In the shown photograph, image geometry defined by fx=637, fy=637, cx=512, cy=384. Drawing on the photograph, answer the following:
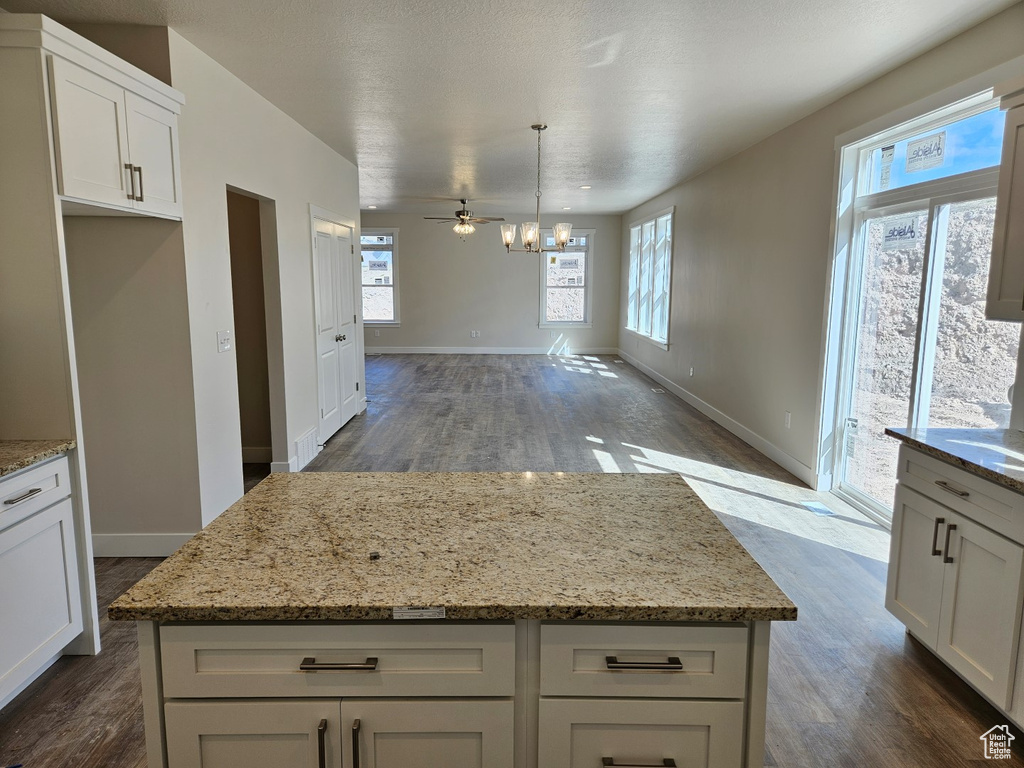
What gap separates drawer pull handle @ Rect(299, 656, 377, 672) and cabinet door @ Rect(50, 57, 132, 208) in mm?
2046

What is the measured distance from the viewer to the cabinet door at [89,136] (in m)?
2.28

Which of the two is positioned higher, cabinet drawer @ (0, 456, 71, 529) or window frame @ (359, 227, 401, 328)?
window frame @ (359, 227, 401, 328)

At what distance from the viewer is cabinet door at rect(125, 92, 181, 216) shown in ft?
8.88

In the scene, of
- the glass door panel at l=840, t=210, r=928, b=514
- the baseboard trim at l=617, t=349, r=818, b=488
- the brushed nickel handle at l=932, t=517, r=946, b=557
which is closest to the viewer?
the brushed nickel handle at l=932, t=517, r=946, b=557

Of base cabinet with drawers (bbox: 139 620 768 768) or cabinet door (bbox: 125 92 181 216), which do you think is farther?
cabinet door (bbox: 125 92 181 216)

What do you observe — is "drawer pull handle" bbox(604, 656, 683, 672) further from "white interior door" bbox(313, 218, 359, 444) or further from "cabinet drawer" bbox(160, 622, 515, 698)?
"white interior door" bbox(313, 218, 359, 444)

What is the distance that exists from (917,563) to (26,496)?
3171 mm

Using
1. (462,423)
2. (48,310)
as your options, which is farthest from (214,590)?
(462,423)

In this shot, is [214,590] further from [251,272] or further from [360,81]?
[251,272]

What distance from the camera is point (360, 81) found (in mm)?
3838

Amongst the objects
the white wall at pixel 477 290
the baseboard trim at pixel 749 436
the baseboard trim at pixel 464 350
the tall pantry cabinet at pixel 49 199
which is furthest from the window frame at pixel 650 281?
the tall pantry cabinet at pixel 49 199

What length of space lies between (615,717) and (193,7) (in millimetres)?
3233

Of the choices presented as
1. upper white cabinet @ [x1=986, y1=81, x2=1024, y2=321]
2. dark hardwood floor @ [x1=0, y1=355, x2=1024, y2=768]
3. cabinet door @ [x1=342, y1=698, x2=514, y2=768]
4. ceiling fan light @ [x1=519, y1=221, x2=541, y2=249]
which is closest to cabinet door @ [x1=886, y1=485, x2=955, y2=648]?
dark hardwood floor @ [x1=0, y1=355, x2=1024, y2=768]

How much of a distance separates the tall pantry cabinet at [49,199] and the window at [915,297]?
384 centimetres
